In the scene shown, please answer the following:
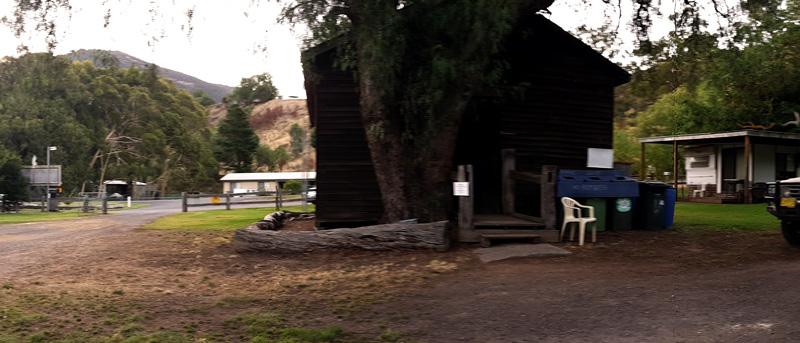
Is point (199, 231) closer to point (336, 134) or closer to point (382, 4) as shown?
point (336, 134)

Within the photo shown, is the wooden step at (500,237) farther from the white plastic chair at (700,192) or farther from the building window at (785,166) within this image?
the building window at (785,166)

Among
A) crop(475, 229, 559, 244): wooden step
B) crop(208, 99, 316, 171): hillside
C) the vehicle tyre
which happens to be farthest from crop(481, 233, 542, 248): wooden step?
crop(208, 99, 316, 171): hillside

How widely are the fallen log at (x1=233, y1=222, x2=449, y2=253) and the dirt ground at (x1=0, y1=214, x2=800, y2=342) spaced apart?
0.74 feet

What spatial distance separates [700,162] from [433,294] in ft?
76.0

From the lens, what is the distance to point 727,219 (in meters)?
15.9

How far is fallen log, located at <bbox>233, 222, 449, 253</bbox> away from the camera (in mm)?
10484

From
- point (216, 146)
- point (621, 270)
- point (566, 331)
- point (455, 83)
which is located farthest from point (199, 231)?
point (216, 146)

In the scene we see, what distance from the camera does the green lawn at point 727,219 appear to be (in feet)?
45.6

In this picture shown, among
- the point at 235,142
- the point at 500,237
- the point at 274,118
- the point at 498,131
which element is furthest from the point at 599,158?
the point at 274,118

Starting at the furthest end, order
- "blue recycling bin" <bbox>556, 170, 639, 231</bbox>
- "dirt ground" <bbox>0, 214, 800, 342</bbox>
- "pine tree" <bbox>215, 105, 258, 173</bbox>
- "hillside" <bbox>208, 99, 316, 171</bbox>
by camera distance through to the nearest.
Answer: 1. "hillside" <bbox>208, 99, 316, 171</bbox>
2. "pine tree" <bbox>215, 105, 258, 173</bbox>
3. "blue recycling bin" <bbox>556, 170, 639, 231</bbox>
4. "dirt ground" <bbox>0, 214, 800, 342</bbox>

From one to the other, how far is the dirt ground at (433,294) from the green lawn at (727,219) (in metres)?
2.58

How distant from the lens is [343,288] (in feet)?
26.1

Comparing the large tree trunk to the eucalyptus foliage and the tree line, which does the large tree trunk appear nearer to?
the tree line

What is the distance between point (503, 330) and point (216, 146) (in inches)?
3231
